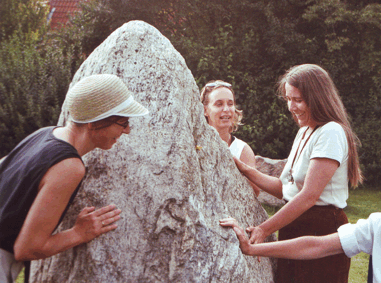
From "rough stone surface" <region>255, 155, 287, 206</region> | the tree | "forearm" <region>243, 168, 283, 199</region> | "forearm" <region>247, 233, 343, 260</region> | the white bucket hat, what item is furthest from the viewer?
"rough stone surface" <region>255, 155, 287, 206</region>

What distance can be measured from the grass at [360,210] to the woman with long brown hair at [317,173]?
114 inches

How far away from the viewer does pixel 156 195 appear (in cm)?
247

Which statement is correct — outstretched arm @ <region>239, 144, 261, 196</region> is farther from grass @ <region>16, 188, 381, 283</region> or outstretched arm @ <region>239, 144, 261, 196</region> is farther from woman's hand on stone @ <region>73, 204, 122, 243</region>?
grass @ <region>16, 188, 381, 283</region>

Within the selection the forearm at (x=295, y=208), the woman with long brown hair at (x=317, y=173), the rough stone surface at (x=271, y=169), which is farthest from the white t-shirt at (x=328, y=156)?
the rough stone surface at (x=271, y=169)

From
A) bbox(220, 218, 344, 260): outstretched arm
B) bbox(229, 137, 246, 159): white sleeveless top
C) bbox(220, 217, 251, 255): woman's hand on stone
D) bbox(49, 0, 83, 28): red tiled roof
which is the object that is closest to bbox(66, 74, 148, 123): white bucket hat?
bbox(220, 217, 251, 255): woman's hand on stone

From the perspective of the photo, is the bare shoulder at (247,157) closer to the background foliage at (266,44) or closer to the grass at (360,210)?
the grass at (360,210)

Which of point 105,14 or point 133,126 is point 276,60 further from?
point 133,126

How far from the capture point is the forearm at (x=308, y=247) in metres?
2.33

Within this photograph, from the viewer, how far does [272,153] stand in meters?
10.8

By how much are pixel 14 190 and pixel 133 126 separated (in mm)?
939

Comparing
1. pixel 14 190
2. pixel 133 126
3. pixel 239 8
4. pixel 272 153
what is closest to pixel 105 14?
pixel 239 8

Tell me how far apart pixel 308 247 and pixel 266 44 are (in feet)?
31.8

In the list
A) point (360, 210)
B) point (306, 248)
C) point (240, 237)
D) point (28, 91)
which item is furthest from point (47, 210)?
point (360, 210)

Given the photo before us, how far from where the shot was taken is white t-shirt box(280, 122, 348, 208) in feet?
8.39
